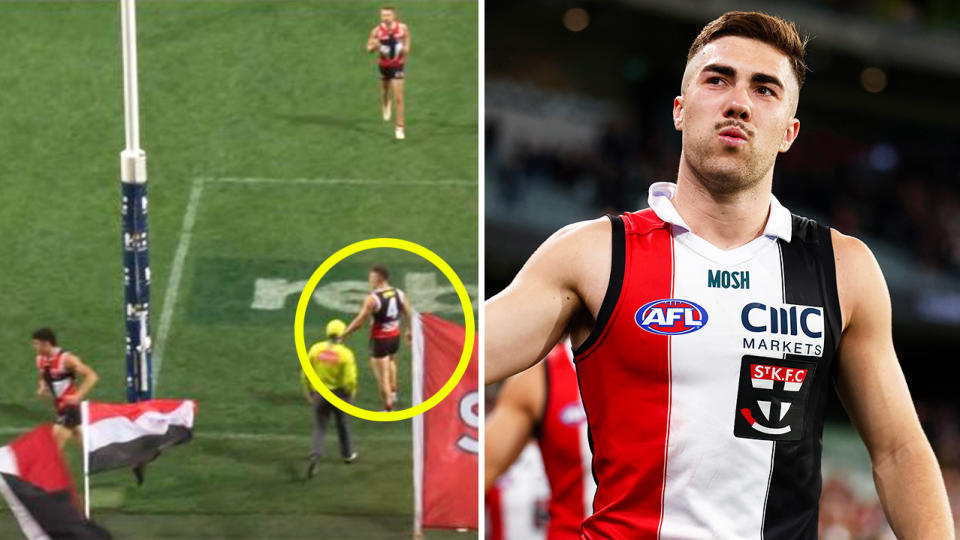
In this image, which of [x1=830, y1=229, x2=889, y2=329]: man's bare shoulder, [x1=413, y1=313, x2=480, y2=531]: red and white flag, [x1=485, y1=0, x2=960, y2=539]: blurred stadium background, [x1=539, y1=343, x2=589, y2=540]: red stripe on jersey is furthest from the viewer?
[x1=485, y1=0, x2=960, y2=539]: blurred stadium background

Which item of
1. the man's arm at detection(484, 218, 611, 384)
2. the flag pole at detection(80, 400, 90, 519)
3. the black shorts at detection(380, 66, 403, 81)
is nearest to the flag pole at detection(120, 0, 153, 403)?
the flag pole at detection(80, 400, 90, 519)

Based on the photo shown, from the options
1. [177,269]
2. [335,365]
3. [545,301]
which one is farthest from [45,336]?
[545,301]

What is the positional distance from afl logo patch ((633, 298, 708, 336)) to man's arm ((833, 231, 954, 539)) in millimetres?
244

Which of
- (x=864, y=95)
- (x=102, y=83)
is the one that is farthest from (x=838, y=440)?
(x=102, y=83)

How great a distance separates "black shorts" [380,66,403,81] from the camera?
26.2 ft

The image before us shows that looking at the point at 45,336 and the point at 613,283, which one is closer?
the point at 613,283

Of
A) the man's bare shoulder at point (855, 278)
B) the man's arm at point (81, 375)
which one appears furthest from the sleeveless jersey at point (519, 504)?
the man's bare shoulder at point (855, 278)

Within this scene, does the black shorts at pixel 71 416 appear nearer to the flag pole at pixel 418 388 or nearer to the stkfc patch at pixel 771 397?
the flag pole at pixel 418 388

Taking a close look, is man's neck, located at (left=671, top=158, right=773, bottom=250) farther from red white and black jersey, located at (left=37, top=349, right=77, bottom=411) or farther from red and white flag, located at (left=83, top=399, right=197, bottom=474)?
red white and black jersey, located at (left=37, top=349, right=77, bottom=411)

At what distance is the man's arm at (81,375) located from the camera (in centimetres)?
646

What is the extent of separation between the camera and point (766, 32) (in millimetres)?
2348

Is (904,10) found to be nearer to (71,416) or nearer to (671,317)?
(71,416)

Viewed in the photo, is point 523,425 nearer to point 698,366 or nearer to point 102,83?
point 698,366

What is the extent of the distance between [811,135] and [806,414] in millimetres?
14437
